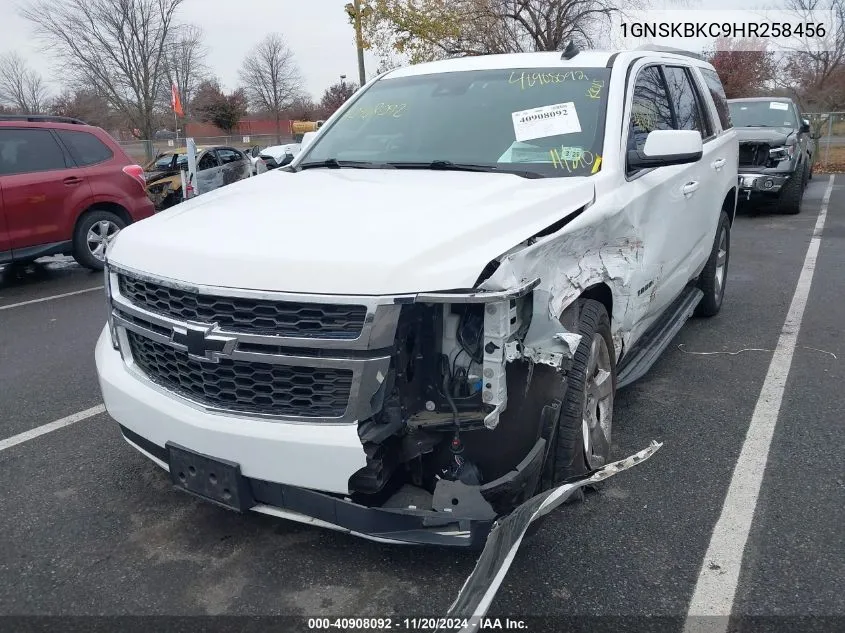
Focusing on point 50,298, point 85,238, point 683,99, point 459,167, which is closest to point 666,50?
point 683,99

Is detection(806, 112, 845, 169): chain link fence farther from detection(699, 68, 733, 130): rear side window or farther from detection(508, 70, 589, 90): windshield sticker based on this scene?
detection(508, 70, 589, 90): windshield sticker

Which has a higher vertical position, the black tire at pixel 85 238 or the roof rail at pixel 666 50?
the roof rail at pixel 666 50

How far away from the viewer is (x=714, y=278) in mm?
5812

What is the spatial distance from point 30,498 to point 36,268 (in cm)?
715

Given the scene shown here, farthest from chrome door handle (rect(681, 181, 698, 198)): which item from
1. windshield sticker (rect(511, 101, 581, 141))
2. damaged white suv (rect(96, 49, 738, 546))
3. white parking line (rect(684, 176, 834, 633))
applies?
white parking line (rect(684, 176, 834, 633))

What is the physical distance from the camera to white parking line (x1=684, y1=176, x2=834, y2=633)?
252 cm

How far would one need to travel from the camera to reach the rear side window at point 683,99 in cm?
469

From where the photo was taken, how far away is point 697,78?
17.5ft

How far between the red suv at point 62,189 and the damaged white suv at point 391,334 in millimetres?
5639

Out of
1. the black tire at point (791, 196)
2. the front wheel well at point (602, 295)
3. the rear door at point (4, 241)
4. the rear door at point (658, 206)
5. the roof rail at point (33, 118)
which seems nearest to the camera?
the front wheel well at point (602, 295)

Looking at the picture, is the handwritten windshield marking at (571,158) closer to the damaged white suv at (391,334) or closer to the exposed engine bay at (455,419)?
the damaged white suv at (391,334)

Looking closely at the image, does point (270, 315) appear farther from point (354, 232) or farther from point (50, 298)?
point (50, 298)

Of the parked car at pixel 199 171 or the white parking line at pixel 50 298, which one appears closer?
the white parking line at pixel 50 298

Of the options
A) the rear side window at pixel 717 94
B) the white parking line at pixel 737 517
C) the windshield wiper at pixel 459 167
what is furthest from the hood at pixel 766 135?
the windshield wiper at pixel 459 167
